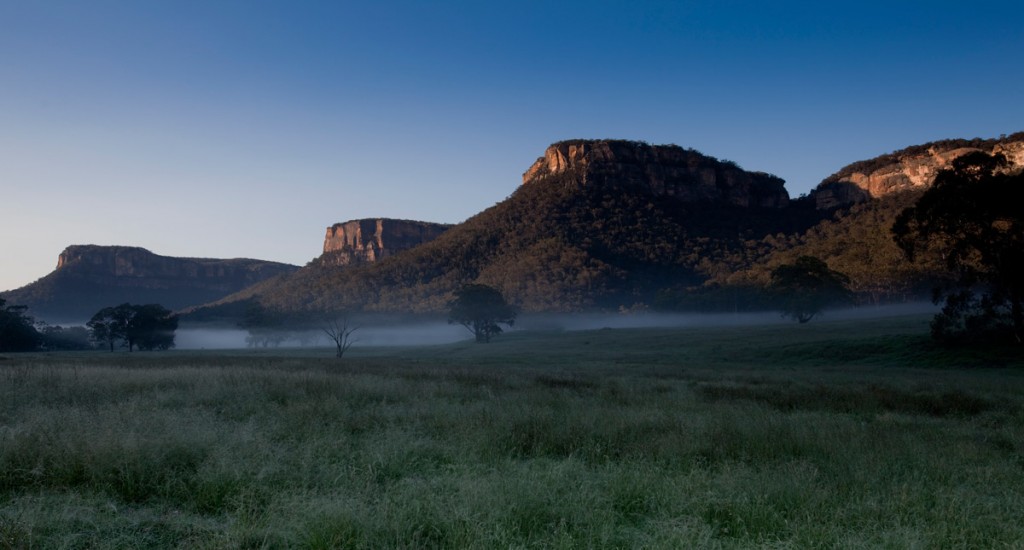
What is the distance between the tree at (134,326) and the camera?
76062 mm

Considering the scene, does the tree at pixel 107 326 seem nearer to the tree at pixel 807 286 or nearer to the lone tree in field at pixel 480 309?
the lone tree in field at pixel 480 309

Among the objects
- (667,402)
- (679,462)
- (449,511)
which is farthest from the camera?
(667,402)

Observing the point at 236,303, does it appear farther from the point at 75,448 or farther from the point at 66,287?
the point at 75,448

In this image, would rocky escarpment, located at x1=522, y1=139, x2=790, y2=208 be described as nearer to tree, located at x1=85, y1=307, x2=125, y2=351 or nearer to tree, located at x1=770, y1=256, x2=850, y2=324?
tree, located at x1=770, y1=256, x2=850, y2=324

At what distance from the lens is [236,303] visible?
495 feet

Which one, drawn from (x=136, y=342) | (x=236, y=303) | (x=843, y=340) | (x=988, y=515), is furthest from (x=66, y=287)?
(x=988, y=515)

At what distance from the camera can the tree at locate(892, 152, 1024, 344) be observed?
2931 cm

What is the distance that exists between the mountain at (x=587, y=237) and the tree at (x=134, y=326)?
38.1 m

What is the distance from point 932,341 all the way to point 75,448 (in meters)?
39.1

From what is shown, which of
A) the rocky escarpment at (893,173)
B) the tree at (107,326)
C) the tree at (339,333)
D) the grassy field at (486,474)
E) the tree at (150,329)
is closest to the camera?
the grassy field at (486,474)

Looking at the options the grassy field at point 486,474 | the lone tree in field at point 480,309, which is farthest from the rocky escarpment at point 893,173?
the grassy field at point 486,474

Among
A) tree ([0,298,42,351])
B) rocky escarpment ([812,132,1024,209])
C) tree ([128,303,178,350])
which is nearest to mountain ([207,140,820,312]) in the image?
rocky escarpment ([812,132,1024,209])

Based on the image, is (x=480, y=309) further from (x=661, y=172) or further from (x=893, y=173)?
(x=893, y=173)

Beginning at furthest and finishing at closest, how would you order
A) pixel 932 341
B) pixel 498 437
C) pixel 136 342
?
pixel 136 342
pixel 932 341
pixel 498 437
